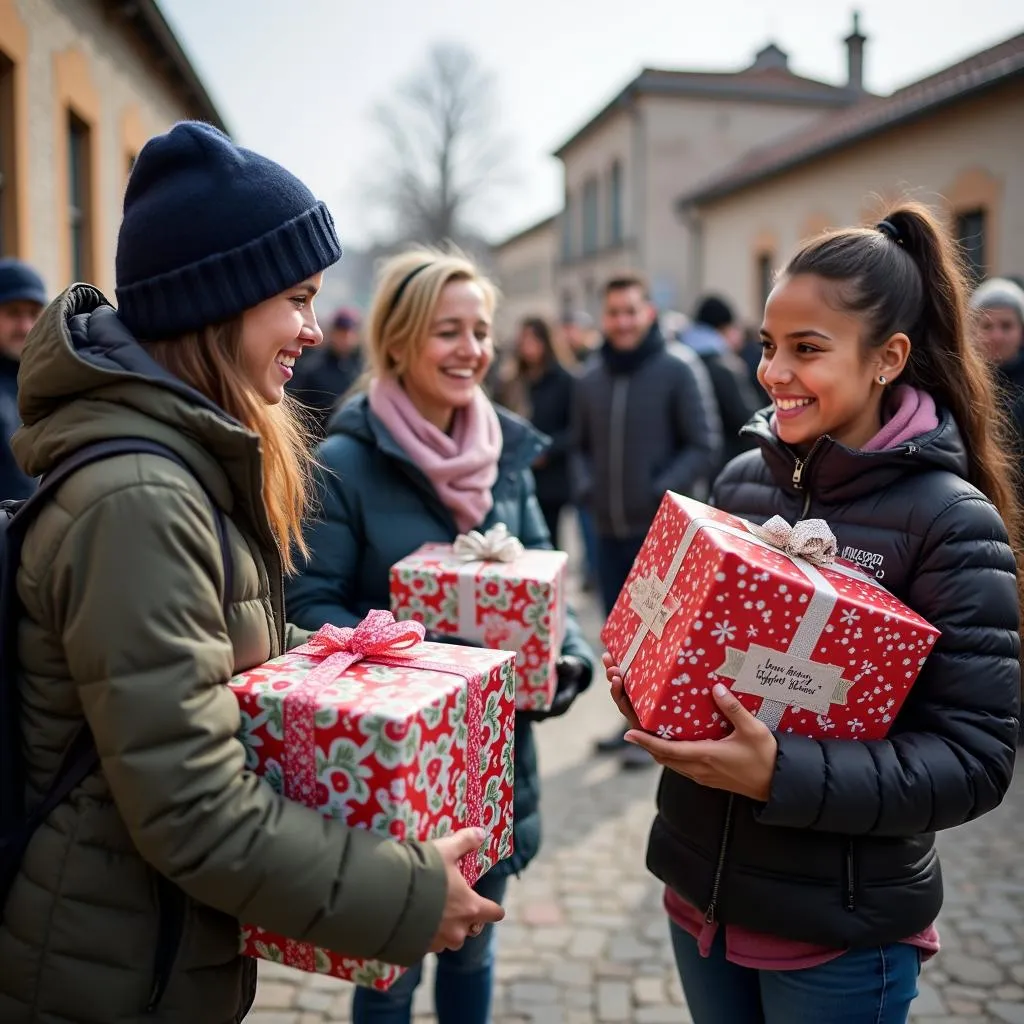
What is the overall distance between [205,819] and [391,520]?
1358mm

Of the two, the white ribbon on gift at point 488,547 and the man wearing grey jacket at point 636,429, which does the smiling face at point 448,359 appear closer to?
the white ribbon on gift at point 488,547

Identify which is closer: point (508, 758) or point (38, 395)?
point (38, 395)

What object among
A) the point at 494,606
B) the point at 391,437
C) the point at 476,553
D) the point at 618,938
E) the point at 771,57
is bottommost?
the point at 618,938

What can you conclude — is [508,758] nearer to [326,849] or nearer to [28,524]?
[326,849]

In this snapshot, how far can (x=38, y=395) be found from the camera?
1.44m

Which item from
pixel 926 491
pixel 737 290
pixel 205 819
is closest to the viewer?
pixel 205 819

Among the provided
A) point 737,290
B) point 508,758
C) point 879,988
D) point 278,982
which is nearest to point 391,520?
point 508,758

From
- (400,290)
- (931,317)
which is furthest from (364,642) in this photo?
(400,290)

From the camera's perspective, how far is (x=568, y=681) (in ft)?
8.52

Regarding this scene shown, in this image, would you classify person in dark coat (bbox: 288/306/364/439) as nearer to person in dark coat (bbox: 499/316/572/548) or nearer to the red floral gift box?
person in dark coat (bbox: 499/316/572/548)

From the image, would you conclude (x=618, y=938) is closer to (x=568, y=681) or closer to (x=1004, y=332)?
A: (x=568, y=681)

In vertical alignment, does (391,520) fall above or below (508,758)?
above

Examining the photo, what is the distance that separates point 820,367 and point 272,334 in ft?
3.33

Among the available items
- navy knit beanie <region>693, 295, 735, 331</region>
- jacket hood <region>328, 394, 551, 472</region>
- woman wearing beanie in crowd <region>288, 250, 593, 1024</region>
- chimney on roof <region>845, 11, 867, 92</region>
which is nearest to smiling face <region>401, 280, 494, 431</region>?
woman wearing beanie in crowd <region>288, 250, 593, 1024</region>
